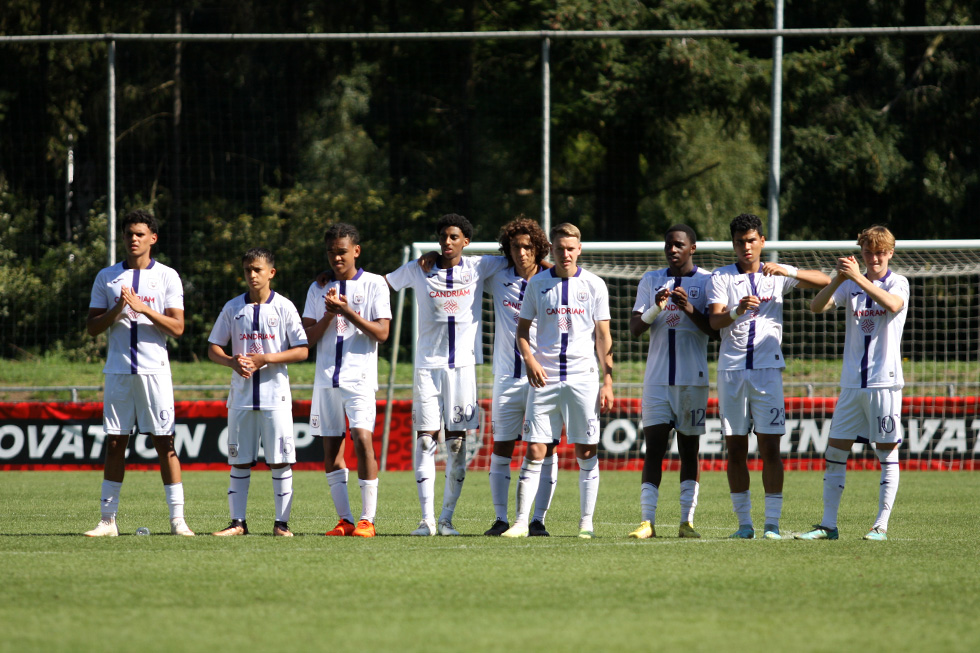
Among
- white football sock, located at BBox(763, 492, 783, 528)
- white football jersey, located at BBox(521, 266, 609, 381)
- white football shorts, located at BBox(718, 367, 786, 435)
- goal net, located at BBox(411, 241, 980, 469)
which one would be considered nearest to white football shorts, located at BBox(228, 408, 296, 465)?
white football jersey, located at BBox(521, 266, 609, 381)

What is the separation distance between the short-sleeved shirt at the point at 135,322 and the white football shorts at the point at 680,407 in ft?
10.9

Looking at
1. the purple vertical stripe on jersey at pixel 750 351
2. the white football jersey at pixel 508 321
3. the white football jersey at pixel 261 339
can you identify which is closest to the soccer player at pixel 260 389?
the white football jersey at pixel 261 339

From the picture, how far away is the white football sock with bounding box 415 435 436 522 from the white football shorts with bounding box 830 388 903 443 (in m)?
2.77

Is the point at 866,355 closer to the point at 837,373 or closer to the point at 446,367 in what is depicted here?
the point at 446,367

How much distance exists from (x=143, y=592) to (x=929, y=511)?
698cm

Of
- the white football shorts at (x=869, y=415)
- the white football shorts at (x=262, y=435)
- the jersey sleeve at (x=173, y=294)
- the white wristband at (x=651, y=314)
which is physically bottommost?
the white football shorts at (x=262, y=435)

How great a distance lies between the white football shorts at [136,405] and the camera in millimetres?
7188

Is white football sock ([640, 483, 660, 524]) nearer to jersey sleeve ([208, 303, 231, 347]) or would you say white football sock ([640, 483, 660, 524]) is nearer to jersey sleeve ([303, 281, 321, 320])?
jersey sleeve ([303, 281, 321, 320])

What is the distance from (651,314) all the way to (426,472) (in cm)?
192

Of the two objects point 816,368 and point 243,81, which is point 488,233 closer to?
point 243,81

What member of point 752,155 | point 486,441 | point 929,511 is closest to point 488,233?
point 486,441

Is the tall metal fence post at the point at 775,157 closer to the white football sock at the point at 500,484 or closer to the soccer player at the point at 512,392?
the soccer player at the point at 512,392

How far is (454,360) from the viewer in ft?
24.2

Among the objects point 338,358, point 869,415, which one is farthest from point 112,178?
point 869,415
